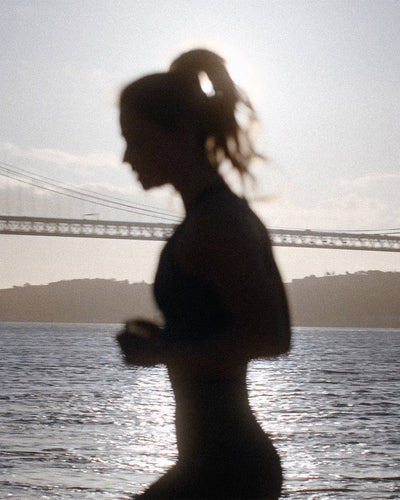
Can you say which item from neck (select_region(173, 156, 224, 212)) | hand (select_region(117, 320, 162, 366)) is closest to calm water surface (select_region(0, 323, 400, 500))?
hand (select_region(117, 320, 162, 366))

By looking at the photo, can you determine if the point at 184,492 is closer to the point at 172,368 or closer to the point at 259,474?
the point at 259,474

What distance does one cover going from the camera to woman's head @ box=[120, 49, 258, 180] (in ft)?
5.35

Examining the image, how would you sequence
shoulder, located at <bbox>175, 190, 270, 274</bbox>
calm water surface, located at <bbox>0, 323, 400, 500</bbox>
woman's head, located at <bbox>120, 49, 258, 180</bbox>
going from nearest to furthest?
1. shoulder, located at <bbox>175, 190, 270, 274</bbox>
2. woman's head, located at <bbox>120, 49, 258, 180</bbox>
3. calm water surface, located at <bbox>0, 323, 400, 500</bbox>

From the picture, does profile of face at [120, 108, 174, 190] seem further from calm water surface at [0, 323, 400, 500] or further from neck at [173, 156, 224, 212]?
calm water surface at [0, 323, 400, 500]

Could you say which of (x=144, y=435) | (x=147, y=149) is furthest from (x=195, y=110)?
(x=144, y=435)

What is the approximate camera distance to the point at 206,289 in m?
1.53

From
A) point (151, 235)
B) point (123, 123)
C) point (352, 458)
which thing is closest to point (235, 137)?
point (123, 123)

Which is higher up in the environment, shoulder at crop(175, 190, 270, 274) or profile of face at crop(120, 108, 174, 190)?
profile of face at crop(120, 108, 174, 190)

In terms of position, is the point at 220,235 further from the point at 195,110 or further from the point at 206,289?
the point at 195,110

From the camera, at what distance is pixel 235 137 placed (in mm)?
1651

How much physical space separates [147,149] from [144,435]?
18.3 metres

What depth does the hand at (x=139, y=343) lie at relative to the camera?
4.92 feet

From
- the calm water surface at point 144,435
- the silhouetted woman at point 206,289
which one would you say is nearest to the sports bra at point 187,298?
the silhouetted woman at point 206,289

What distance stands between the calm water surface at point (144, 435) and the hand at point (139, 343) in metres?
0.03
